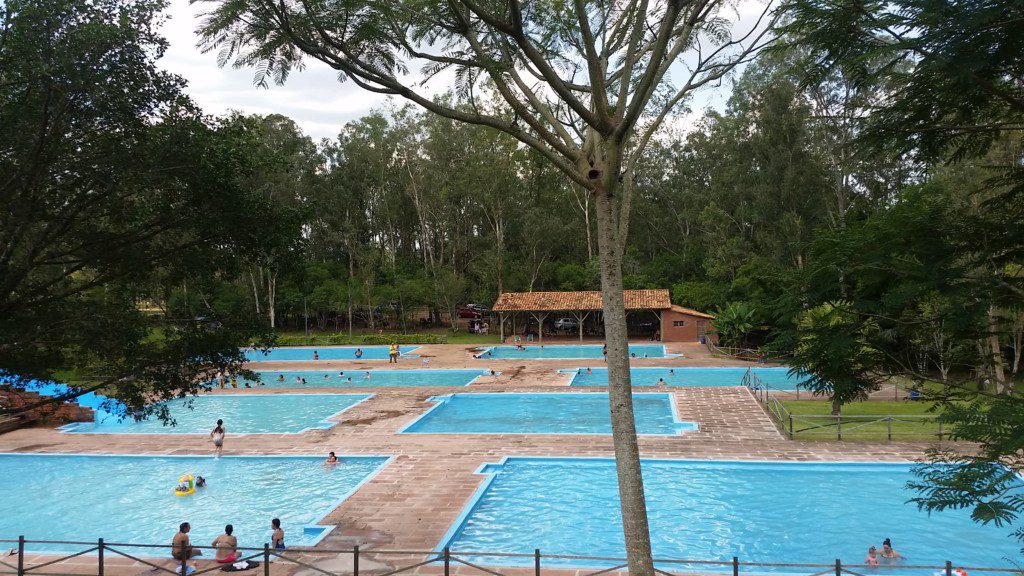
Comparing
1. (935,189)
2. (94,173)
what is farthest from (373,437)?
(935,189)

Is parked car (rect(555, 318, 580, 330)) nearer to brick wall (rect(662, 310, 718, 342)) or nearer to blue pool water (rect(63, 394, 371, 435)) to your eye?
brick wall (rect(662, 310, 718, 342))

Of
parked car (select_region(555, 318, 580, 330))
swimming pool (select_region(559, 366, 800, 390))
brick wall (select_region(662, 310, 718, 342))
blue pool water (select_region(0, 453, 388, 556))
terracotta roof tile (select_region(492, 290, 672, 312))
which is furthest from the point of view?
parked car (select_region(555, 318, 580, 330))

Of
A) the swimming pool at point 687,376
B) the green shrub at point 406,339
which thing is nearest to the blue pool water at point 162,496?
the swimming pool at point 687,376

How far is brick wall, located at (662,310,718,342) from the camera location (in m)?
38.1

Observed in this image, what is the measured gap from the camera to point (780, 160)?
3444cm

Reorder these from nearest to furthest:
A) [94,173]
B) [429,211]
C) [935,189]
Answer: [935,189] → [94,173] → [429,211]

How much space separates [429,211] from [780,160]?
27.3 m

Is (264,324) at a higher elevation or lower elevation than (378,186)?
lower

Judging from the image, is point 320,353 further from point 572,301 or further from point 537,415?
point 537,415

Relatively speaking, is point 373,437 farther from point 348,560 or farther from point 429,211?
point 429,211

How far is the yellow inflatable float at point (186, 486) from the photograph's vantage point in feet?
44.5

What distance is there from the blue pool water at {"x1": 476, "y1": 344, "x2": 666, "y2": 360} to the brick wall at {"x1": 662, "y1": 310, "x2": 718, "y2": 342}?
1.92 metres

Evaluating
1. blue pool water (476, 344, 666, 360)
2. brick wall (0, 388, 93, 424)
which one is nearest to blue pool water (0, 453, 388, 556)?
brick wall (0, 388, 93, 424)

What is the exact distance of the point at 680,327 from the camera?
125 feet
